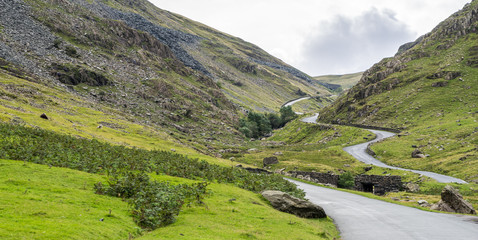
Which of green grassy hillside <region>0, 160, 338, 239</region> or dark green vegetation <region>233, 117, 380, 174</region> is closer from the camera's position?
green grassy hillside <region>0, 160, 338, 239</region>

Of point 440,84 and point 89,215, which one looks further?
point 440,84

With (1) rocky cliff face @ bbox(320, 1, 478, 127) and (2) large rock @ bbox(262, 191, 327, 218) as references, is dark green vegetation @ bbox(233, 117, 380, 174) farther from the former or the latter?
(2) large rock @ bbox(262, 191, 327, 218)

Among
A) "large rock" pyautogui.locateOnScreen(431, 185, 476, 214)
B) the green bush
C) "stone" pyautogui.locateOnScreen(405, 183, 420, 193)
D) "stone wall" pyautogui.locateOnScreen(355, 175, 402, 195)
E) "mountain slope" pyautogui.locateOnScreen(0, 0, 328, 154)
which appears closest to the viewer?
"large rock" pyautogui.locateOnScreen(431, 185, 476, 214)

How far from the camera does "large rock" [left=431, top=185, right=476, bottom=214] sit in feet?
113

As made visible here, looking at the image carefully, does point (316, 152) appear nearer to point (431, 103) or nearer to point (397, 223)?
point (431, 103)

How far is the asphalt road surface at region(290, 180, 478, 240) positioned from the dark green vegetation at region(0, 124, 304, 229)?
715 centimetres

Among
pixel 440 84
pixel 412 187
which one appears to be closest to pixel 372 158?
pixel 412 187

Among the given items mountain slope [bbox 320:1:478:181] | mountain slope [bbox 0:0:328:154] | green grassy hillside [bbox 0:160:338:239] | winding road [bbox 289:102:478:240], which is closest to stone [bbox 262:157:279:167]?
mountain slope [bbox 0:0:328:154]

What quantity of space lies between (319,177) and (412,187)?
22.0 meters

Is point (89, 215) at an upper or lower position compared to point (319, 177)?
upper

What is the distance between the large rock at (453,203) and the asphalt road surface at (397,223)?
272cm

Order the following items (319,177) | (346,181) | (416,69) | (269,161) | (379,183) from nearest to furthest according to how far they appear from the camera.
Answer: (379,183) < (346,181) < (319,177) < (269,161) < (416,69)

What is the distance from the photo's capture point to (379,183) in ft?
201

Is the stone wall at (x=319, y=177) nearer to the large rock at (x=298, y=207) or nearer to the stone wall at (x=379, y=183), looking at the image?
the stone wall at (x=379, y=183)
